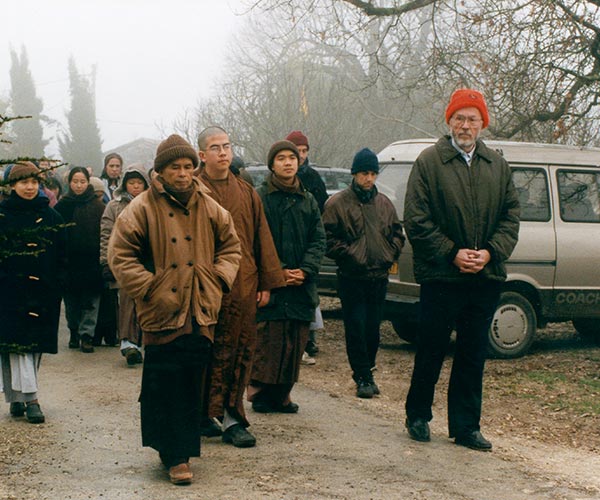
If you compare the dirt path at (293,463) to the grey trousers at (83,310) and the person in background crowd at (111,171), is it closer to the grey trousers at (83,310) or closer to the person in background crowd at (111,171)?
the grey trousers at (83,310)

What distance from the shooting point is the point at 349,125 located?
36094 mm

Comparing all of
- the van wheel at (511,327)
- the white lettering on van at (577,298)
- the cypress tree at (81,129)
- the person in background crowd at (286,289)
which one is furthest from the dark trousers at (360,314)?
the cypress tree at (81,129)

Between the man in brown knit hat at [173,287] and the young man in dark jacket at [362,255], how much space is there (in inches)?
118

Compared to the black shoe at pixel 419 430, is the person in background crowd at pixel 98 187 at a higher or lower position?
higher

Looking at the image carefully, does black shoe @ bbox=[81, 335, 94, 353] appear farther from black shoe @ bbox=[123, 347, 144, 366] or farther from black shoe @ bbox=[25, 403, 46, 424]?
black shoe @ bbox=[25, 403, 46, 424]

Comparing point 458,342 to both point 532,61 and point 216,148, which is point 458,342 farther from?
point 532,61

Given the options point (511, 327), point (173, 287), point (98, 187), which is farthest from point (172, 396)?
point (98, 187)

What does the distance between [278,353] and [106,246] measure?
11.2 feet

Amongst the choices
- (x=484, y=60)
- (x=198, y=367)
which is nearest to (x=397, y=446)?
(x=198, y=367)

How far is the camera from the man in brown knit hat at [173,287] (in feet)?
18.6

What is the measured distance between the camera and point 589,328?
40.2ft

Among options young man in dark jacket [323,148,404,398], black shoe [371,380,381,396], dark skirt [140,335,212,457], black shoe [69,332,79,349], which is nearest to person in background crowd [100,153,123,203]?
black shoe [69,332,79,349]

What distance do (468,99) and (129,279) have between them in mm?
2519

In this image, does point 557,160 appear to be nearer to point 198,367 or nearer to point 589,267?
point 589,267
